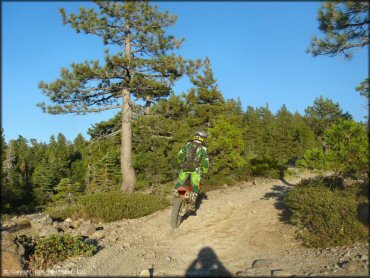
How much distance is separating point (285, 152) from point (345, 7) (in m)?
45.8

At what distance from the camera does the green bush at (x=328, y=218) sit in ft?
20.9

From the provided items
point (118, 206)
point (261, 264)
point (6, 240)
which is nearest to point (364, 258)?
point (261, 264)

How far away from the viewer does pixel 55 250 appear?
6.91 meters

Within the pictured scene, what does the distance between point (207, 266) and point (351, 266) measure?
7.92 ft

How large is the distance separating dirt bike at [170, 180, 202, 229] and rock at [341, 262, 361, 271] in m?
4.61

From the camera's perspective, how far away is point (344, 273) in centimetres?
489

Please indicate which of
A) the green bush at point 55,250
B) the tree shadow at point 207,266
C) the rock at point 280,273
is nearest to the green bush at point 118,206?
the green bush at point 55,250

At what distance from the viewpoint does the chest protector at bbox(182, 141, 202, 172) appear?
9203 millimetres

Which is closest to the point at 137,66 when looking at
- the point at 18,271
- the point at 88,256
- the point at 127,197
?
the point at 127,197

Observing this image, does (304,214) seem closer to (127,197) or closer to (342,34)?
(342,34)

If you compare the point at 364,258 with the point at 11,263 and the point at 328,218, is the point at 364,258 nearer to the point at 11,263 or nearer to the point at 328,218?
the point at 328,218

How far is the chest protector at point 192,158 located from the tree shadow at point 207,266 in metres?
2.41

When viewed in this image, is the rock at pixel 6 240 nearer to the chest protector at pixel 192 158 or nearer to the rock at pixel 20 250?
the rock at pixel 20 250

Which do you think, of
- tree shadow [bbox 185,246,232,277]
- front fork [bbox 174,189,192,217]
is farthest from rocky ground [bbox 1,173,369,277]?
front fork [bbox 174,189,192,217]
